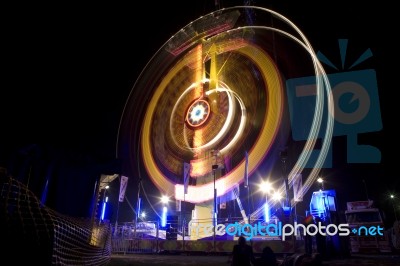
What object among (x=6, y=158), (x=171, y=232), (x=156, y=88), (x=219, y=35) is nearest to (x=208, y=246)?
(x=171, y=232)

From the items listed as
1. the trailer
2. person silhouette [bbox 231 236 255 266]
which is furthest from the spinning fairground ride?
person silhouette [bbox 231 236 255 266]

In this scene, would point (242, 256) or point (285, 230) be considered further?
point (285, 230)

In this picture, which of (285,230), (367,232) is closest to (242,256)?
(285,230)

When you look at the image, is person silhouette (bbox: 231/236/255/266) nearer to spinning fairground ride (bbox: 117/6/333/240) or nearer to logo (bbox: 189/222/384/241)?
logo (bbox: 189/222/384/241)

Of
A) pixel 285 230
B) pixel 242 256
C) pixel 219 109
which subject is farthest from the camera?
pixel 219 109

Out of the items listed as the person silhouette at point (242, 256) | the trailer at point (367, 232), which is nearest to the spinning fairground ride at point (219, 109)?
the trailer at point (367, 232)

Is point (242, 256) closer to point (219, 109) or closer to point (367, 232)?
point (367, 232)

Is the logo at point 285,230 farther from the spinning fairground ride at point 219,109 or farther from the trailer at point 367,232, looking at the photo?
the spinning fairground ride at point 219,109

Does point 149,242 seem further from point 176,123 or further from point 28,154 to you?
point 176,123

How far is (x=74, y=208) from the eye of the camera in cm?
1308

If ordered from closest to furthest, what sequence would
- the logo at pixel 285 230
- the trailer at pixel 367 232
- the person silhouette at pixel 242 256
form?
the person silhouette at pixel 242 256 < the logo at pixel 285 230 < the trailer at pixel 367 232

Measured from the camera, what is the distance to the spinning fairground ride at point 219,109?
2133 cm

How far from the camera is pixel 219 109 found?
28375mm

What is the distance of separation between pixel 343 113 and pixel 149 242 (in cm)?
1656
